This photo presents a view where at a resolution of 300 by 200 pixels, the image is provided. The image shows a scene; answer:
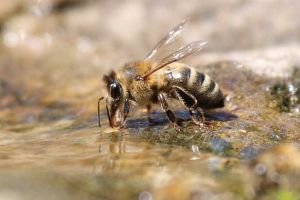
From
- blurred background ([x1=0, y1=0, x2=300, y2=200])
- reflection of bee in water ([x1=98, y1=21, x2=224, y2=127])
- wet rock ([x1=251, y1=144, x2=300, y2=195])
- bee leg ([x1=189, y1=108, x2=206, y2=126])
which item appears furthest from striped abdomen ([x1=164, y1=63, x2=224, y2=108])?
wet rock ([x1=251, y1=144, x2=300, y2=195])

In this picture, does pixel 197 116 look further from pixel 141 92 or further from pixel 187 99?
pixel 141 92

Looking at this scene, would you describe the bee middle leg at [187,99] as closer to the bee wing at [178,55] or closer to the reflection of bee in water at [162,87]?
the reflection of bee in water at [162,87]

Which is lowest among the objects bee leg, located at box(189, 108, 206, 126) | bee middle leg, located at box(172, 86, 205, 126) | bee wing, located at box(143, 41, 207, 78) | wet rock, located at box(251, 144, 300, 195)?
wet rock, located at box(251, 144, 300, 195)

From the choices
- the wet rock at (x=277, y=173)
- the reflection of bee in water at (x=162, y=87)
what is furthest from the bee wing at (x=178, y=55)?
the wet rock at (x=277, y=173)

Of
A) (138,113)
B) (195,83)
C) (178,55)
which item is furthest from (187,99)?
(138,113)

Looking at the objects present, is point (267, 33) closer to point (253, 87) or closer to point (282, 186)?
point (253, 87)

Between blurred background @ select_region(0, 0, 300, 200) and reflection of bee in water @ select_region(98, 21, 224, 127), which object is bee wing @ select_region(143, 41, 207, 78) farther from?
blurred background @ select_region(0, 0, 300, 200)

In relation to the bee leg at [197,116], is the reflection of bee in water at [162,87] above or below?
above
